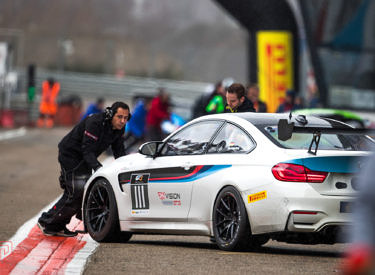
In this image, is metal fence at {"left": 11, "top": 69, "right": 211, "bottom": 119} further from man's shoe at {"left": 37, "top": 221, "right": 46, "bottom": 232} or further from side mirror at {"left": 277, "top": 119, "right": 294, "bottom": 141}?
side mirror at {"left": 277, "top": 119, "right": 294, "bottom": 141}

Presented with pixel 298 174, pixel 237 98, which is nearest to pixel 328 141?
pixel 298 174

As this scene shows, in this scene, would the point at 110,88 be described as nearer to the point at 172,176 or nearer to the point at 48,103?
the point at 48,103

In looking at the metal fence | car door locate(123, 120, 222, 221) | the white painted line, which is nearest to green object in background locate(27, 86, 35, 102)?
the white painted line

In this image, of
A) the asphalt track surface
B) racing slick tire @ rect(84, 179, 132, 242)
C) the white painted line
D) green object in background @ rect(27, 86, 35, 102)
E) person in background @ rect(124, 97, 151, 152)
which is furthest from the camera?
green object in background @ rect(27, 86, 35, 102)

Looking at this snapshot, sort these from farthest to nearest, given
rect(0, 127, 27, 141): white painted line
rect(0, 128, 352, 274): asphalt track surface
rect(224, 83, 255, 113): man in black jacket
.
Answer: rect(0, 127, 27, 141): white painted line, rect(224, 83, 255, 113): man in black jacket, rect(0, 128, 352, 274): asphalt track surface

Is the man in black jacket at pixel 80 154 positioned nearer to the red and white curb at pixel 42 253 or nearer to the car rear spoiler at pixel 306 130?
the red and white curb at pixel 42 253

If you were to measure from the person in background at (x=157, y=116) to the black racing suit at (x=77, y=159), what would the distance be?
44.6 feet

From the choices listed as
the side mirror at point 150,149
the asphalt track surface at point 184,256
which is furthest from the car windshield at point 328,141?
the side mirror at point 150,149

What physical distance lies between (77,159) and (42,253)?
1.78 meters

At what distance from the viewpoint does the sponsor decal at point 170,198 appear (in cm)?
866

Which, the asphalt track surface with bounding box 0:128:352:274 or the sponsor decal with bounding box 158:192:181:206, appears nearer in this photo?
the asphalt track surface with bounding box 0:128:352:274

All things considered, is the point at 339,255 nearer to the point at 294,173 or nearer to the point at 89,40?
the point at 294,173

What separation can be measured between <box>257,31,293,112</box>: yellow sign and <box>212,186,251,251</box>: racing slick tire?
57.2ft

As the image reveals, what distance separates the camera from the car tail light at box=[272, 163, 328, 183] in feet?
24.7
